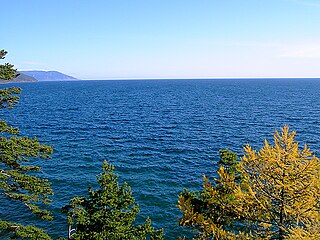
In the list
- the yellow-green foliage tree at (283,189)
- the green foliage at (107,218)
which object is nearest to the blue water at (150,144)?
the green foliage at (107,218)

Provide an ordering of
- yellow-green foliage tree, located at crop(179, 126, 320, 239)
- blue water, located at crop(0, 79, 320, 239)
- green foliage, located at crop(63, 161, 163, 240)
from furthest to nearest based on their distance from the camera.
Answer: blue water, located at crop(0, 79, 320, 239), green foliage, located at crop(63, 161, 163, 240), yellow-green foliage tree, located at crop(179, 126, 320, 239)

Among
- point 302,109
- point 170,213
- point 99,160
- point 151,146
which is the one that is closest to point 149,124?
point 151,146

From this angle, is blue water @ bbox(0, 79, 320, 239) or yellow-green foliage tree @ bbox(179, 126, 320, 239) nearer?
yellow-green foliage tree @ bbox(179, 126, 320, 239)

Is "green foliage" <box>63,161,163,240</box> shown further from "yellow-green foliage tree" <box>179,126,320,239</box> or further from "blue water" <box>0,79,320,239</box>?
"blue water" <box>0,79,320,239</box>

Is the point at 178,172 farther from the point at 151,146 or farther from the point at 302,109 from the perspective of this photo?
the point at 302,109

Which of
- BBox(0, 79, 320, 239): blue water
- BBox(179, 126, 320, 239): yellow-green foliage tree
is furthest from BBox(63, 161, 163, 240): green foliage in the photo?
BBox(0, 79, 320, 239): blue water

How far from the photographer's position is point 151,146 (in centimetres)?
5269

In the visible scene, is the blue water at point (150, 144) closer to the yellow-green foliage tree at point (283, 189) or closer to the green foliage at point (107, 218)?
the green foliage at point (107, 218)

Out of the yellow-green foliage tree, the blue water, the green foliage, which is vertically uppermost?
the yellow-green foliage tree

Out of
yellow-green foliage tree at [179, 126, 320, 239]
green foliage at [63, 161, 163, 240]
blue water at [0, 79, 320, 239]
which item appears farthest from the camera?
blue water at [0, 79, 320, 239]

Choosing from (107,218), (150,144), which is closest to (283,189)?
(107,218)

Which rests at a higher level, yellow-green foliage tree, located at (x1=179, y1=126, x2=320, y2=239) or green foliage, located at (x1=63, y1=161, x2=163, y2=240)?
yellow-green foliage tree, located at (x1=179, y1=126, x2=320, y2=239)

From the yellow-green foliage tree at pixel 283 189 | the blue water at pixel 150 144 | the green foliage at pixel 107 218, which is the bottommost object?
the blue water at pixel 150 144

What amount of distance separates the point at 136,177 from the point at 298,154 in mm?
28516
